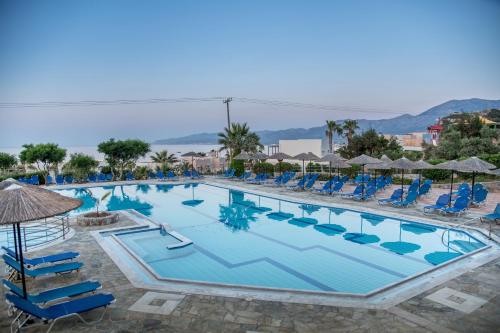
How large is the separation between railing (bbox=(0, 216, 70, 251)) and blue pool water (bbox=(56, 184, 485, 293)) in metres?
1.62

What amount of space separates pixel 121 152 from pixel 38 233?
13.5m

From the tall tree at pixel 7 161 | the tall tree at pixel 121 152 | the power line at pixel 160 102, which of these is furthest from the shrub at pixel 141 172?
the tall tree at pixel 7 161

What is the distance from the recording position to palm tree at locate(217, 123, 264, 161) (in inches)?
1013

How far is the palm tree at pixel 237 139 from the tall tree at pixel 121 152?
236 inches

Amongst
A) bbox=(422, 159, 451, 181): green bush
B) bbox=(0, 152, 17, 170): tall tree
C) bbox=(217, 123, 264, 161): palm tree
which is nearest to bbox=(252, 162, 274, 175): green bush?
bbox=(217, 123, 264, 161): palm tree

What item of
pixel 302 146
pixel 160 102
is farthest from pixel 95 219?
pixel 160 102

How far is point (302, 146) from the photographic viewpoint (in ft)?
100

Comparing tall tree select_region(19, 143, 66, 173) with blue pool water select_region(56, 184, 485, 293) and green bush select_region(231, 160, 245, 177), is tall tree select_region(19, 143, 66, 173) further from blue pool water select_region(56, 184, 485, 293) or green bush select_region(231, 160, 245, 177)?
green bush select_region(231, 160, 245, 177)

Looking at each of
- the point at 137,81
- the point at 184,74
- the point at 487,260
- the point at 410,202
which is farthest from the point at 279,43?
the point at 487,260

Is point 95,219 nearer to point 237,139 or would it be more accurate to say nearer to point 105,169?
point 105,169

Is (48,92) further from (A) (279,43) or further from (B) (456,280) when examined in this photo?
(B) (456,280)

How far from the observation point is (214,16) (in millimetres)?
20609

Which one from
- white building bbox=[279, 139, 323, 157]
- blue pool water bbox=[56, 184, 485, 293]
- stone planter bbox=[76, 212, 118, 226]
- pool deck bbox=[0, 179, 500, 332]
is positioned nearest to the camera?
pool deck bbox=[0, 179, 500, 332]

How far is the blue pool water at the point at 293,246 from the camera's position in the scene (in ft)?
23.7
